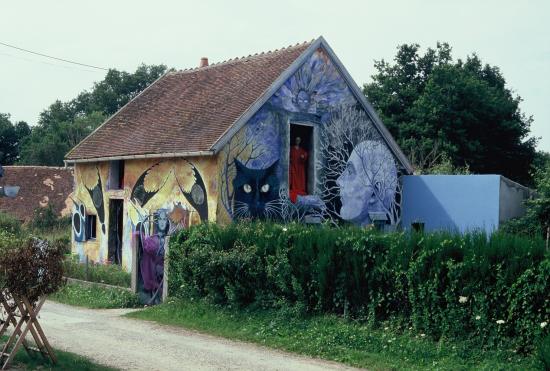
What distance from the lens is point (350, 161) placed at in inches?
898

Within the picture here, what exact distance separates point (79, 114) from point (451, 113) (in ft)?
137

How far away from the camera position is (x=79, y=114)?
68688 millimetres

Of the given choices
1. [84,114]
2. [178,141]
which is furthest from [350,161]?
[84,114]

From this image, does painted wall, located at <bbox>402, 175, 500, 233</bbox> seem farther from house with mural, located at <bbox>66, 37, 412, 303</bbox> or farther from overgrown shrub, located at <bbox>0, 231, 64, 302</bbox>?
overgrown shrub, located at <bbox>0, 231, 64, 302</bbox>

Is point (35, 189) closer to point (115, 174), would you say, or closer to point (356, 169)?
point (115, 174)

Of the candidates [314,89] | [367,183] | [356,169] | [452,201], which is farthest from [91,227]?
[452,201]

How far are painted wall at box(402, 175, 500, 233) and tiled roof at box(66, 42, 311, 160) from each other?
20.7 ft

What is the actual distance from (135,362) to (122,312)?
5.76 meters

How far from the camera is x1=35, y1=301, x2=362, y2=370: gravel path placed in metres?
11.2

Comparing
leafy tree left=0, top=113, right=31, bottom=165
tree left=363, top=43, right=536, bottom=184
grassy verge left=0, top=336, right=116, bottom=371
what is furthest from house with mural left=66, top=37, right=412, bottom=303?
leafy tree left=0, top=113, right=31, bottom=165

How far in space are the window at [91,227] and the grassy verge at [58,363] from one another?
13.7 meters

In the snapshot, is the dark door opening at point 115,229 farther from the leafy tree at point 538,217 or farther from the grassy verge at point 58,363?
the grassy verge at point 58,363

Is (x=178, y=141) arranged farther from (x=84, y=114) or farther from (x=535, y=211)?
(x=84, y=114)

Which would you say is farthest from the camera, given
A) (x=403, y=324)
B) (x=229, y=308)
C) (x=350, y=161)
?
(x=350, y=161)
